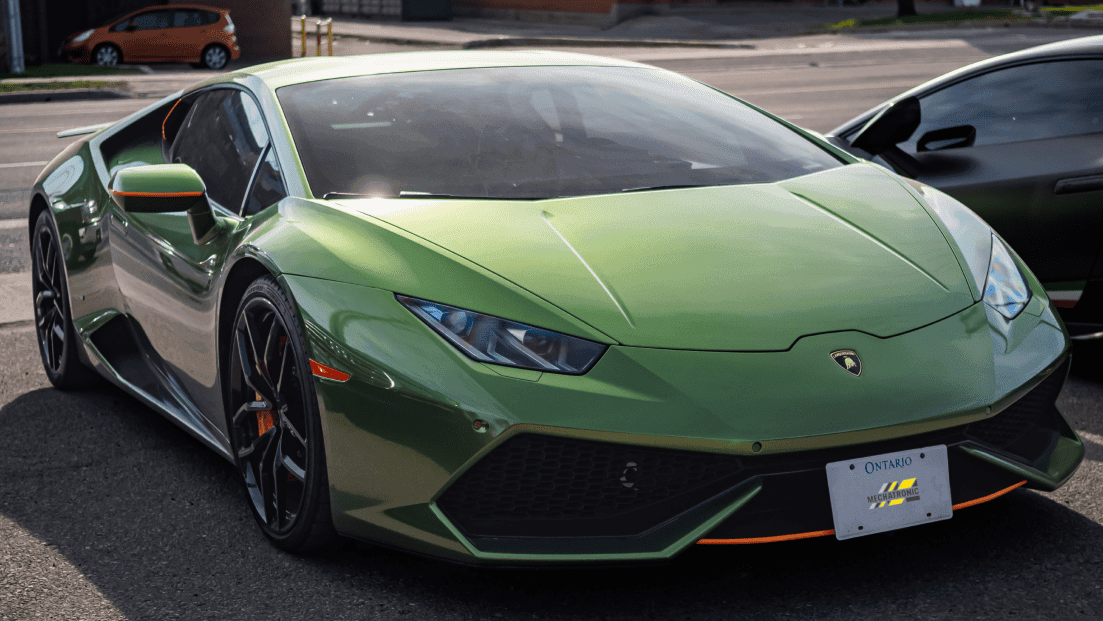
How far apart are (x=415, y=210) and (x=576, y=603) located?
1.05 metres

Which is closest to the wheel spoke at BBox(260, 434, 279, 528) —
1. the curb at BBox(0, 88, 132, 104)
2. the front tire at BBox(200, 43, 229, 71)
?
the curb at BBox(0, 88, 132, 104)

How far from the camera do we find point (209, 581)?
9.48ft

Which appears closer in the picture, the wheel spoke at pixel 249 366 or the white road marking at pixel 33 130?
the wheel spoke at pixel 249 366

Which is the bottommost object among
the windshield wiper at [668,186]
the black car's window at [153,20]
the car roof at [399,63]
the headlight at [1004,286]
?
the black car's window at [153,20]

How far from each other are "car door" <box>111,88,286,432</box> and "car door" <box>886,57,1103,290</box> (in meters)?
2.63

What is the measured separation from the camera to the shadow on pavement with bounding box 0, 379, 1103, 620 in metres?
2.64

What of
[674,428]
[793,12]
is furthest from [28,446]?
[793,12]

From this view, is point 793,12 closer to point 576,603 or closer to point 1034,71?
point 1034,71

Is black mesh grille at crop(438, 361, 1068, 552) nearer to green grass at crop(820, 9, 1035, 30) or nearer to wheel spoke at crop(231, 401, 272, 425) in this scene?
wheel spoke at crop(231, 401, 272, 425)

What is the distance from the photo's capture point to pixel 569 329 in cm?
255

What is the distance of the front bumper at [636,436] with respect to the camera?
7.99 feet

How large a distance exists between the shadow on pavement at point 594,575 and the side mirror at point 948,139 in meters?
2.01

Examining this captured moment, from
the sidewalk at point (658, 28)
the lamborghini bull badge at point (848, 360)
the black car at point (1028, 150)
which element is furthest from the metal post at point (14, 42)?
the lamborghini bull badge at point (848, 360)

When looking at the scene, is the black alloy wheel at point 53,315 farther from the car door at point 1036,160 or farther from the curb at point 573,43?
the curb at point 573,43
